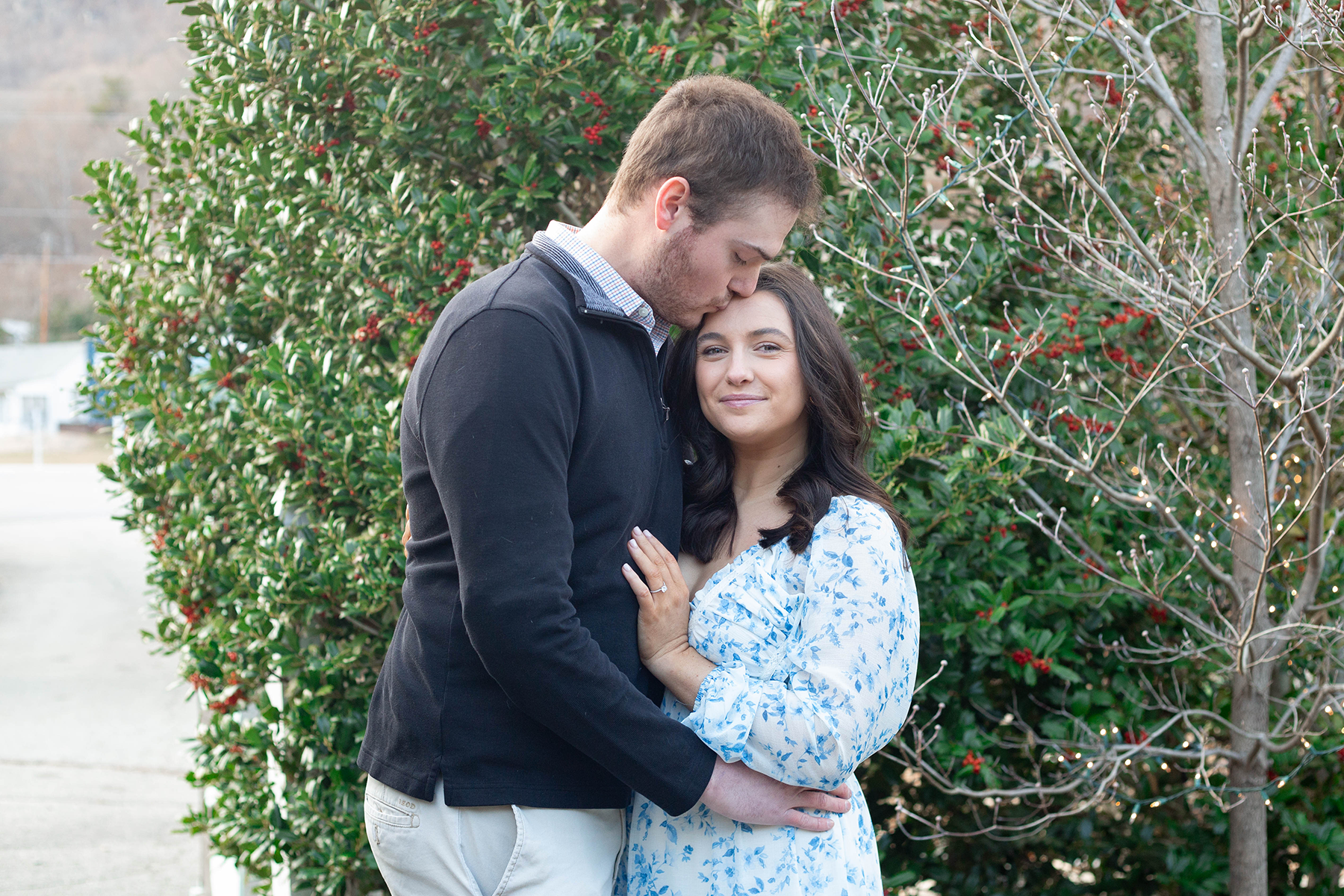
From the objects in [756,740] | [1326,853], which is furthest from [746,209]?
[1326,853]

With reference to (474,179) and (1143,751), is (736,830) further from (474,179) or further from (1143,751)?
(474,179)

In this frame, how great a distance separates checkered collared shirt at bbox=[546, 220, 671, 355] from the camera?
181cm

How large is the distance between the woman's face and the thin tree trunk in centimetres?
123

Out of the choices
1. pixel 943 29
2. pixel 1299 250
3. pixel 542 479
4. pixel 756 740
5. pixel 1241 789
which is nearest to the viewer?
pixel 542 479

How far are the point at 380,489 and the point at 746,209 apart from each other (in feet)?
4.64

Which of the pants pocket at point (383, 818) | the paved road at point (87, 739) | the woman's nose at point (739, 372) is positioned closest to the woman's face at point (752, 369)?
the woman's nose at point (739, 372)

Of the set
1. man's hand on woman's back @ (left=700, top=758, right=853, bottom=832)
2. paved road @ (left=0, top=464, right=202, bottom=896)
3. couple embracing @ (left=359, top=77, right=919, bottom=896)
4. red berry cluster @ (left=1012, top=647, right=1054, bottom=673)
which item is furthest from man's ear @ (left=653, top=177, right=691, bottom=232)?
paved road @ (left=0, top=464, right=202, bottom=896)

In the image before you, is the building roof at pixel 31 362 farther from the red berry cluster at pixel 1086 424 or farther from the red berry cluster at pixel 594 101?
the red berry cluster at pixel 1086 424

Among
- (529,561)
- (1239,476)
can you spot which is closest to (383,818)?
(529,561)

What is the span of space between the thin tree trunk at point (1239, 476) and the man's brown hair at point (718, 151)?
134cm

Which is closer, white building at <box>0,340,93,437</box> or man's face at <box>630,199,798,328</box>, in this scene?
man's face at <box>630,199,798,328</box>

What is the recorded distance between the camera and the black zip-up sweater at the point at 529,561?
154cm

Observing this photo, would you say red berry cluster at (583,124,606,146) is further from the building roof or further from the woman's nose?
the building roof

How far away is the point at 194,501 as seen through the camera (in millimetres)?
3324
